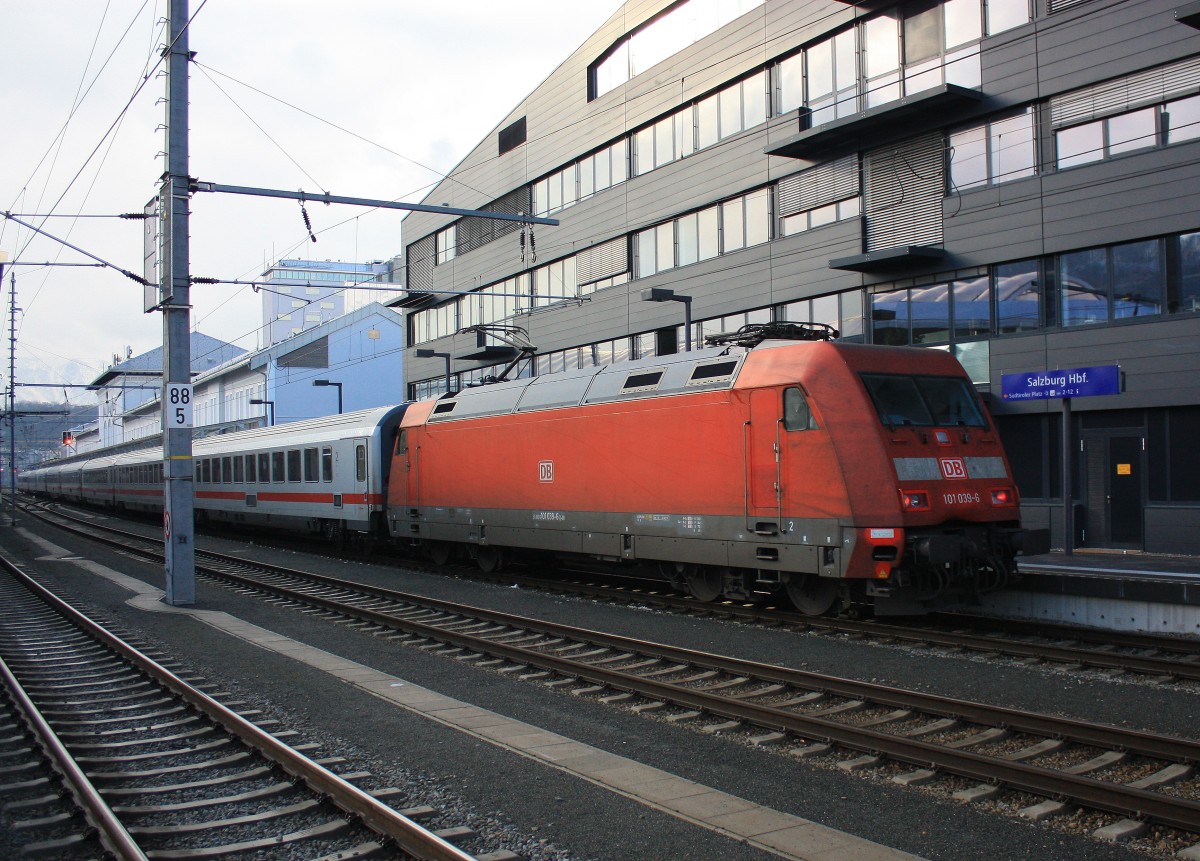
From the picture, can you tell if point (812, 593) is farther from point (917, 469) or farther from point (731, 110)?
point (731, 110)

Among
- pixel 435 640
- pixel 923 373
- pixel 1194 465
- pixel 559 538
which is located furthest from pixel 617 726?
pixel 1194 465

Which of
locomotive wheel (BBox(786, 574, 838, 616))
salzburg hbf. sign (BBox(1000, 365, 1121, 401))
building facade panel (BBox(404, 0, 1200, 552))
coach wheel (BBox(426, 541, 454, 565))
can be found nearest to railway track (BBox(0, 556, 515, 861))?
locomotive wheel (BBox(786, 574, 838, 616))

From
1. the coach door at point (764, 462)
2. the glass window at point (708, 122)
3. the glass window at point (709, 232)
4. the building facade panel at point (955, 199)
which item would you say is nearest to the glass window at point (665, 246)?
the building facade panel at point (955, 199)

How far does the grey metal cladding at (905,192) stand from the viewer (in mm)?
21375

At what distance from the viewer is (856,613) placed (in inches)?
472

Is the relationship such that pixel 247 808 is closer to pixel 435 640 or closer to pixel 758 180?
pixel 435 640

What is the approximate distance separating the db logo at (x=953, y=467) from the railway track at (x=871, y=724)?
3.82m

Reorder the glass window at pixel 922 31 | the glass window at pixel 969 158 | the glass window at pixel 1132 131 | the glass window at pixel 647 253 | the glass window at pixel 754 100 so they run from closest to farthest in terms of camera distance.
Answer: the glass window at pixel 1132 131 < the glass window at pixel 969 158 < the glass window at pixel 922 31 < the glass window at pixel 754 100 < the glass window at pixel 647 253

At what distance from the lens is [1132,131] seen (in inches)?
720

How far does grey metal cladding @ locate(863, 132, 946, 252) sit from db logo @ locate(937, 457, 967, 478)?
1112cm

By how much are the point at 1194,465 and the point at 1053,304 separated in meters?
3.97

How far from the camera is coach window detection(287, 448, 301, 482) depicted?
2602 cm

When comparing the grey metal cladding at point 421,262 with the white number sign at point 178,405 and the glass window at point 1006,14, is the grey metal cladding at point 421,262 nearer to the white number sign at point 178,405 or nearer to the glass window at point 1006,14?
the glass window at point 1006,14

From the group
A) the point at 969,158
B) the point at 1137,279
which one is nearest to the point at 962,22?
the point at 969,158
